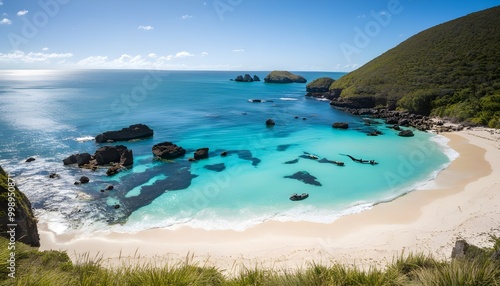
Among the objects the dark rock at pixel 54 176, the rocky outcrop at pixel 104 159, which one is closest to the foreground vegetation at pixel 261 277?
the dark rock at pixel 54 176

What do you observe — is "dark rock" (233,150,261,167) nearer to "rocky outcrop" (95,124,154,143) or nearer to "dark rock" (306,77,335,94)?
"rocky outcrop" (95,124,154,143)

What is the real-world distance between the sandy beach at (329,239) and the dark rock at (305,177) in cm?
783

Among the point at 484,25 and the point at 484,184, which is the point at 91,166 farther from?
the point at 484,25

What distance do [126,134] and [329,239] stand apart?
138 ft

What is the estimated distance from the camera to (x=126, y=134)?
161 ft

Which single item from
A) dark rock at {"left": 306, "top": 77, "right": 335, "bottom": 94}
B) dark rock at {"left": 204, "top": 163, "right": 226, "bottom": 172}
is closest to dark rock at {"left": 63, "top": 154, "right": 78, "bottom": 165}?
dark rock at {"left": 204, "top": 163, "right": 226, "bottom": 172}

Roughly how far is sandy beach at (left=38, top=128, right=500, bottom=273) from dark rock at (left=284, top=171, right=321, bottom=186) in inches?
308

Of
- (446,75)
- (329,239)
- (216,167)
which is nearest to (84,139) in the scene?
(216,167)

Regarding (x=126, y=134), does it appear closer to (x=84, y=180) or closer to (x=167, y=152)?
(x=167, y=152)

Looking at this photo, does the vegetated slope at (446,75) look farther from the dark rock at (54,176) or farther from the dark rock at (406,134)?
the dark rock at (54,176)

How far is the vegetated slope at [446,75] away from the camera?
60991 mm

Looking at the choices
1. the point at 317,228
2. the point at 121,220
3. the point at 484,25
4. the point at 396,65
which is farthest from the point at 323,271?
the point at 484,25

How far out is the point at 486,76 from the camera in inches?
2712

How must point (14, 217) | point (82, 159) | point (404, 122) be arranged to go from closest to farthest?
1. point (14, 217)
2. point (82, 159)
3. point (404, 122)
